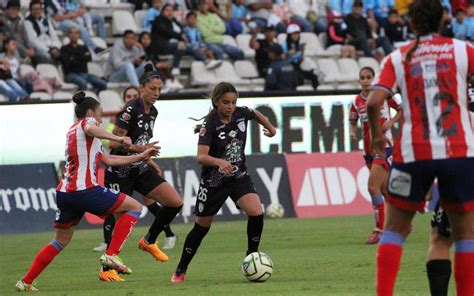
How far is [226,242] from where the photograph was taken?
1655 cm

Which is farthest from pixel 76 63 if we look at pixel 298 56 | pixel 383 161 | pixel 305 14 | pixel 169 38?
pixel 383 161

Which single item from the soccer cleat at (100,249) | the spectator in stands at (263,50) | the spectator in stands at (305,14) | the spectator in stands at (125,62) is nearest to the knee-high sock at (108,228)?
the soccer cleat at (100,249)

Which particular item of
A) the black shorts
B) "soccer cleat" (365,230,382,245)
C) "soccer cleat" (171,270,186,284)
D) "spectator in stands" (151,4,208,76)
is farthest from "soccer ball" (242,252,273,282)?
"spectator in stands" (151,4,208,76)

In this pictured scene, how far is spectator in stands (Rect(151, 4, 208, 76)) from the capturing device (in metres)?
24.4

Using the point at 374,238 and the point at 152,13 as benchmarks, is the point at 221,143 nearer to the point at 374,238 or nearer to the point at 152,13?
the point at 374,238

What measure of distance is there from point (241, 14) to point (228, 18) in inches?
27.0

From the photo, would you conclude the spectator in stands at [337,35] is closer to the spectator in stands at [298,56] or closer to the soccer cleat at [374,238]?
the spectator in stands at [298,56]

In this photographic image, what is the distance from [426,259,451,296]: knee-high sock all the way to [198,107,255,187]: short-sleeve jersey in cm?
375

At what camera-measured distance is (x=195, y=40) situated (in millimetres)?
25391

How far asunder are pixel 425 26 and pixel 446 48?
0.67 feet

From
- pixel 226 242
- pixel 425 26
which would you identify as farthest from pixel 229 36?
pixel 425 26

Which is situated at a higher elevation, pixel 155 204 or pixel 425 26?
pixel 425 26

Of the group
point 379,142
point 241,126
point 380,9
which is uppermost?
point 379,142

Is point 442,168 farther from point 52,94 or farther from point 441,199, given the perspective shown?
point 52,94
